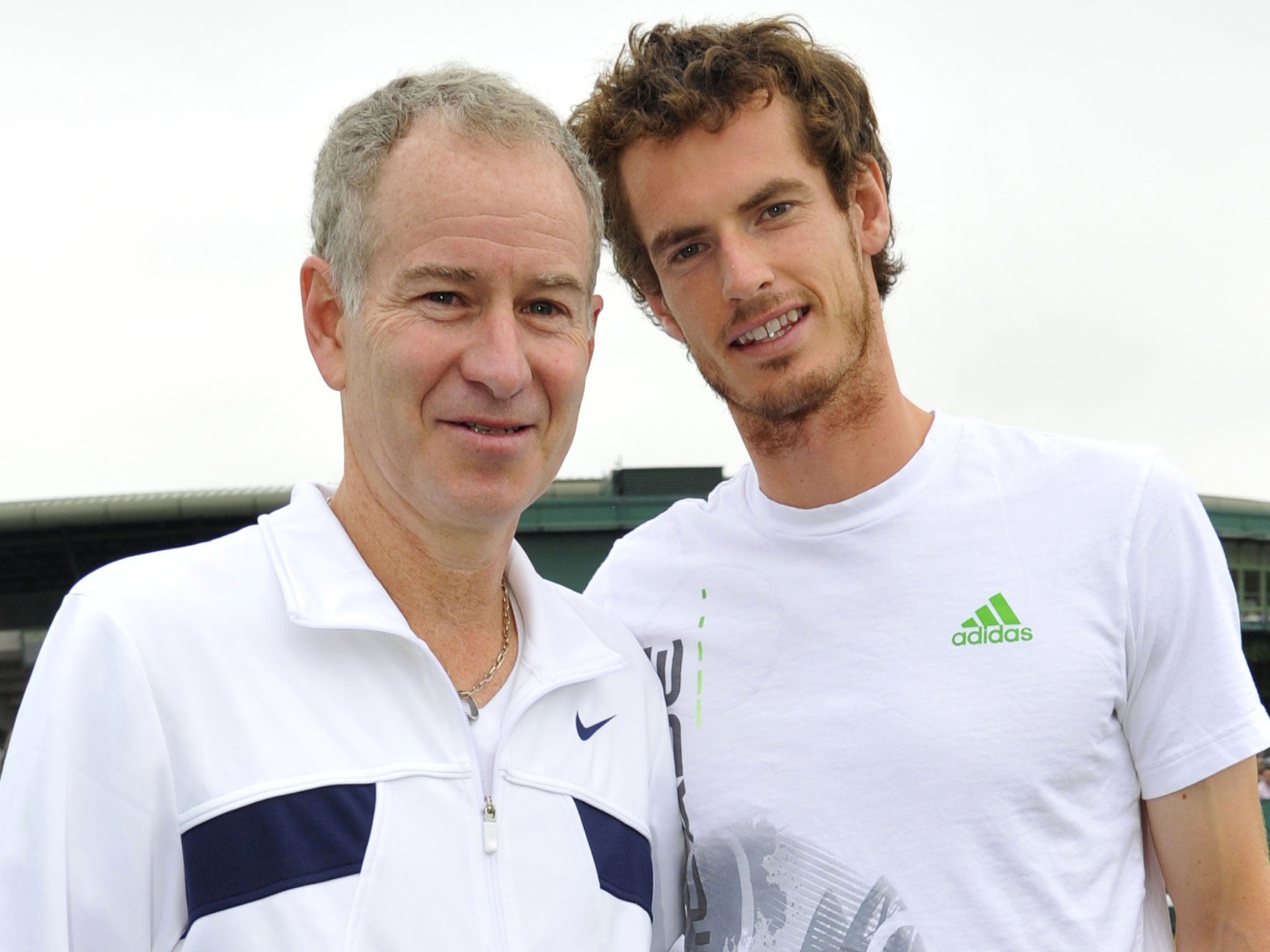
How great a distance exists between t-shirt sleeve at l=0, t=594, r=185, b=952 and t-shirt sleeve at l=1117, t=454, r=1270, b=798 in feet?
6.55

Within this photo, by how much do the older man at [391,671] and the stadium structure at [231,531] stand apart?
671 inches

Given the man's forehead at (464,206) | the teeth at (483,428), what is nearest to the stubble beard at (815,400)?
the man's forehead at (464,206)

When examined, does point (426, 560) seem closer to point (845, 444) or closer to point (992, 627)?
point (845, 444)

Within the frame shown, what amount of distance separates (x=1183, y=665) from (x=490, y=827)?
60.3 inches

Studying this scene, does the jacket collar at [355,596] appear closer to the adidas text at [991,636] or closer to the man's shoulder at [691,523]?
the man's shoulder at [691,523]

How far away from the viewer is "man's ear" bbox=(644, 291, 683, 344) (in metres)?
3.60

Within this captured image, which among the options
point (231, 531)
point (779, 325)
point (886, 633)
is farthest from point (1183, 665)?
point (231, 531)

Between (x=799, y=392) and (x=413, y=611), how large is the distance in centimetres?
113

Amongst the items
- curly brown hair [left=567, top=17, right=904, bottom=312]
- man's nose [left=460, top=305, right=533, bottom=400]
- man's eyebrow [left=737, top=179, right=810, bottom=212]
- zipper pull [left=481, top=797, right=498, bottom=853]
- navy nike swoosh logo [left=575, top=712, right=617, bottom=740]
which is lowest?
zipper pull [left=481, top=797, right=498, bottom=853]

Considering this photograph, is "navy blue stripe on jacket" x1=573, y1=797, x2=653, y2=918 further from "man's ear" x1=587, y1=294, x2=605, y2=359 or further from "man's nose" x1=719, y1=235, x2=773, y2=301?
"man's nose" x1=719, y1=235, x2=773, y2=301

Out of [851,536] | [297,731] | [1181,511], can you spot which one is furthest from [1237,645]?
[297,731]

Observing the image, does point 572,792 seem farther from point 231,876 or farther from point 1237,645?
point 1237,645

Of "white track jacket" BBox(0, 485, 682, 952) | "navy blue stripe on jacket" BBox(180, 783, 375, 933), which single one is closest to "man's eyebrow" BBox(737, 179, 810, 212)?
"white track jacket" BBox(0, 485, 682, 952)

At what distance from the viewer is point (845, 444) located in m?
3.09
